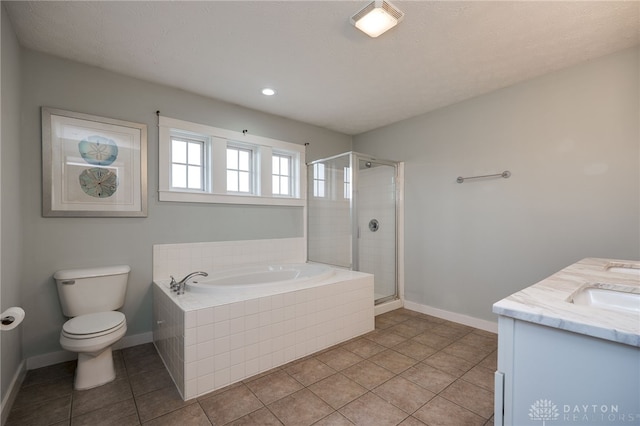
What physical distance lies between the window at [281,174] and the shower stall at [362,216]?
10.5 inches

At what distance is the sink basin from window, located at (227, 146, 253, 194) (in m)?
2.90

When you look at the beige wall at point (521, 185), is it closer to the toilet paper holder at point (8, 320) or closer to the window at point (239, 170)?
the window at point (239, 170)

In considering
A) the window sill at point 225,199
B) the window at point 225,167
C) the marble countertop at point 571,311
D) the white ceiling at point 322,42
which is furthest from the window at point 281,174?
the marble countertop at point 571,311

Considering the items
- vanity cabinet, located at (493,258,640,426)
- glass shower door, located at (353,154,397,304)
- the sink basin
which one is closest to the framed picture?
glass shower door, located at (353,154,397,304)

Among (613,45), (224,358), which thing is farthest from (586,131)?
(224,358)

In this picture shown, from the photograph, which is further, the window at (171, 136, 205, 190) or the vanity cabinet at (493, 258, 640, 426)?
the window at (171, 136, 205, 190)

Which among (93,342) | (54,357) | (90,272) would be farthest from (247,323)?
(54,357)

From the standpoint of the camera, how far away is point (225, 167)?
3.05 m

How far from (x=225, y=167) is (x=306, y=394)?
2.24 meters

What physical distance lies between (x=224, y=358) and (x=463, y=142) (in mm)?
2970

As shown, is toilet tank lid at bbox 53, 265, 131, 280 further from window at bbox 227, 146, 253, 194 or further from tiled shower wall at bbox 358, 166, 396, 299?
tiled shower wall at bbox 358, 166, 396, 299

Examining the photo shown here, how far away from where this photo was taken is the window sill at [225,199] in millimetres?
2699

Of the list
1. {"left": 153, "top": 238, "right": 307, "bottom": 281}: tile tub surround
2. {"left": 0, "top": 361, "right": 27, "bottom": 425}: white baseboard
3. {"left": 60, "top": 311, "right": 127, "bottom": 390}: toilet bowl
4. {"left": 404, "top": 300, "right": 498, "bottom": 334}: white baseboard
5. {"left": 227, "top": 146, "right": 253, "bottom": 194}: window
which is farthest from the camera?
{"left": 227, "top": 146, "right": 253, "bottom": 194}: window

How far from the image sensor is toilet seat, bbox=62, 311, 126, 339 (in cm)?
181
